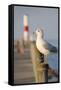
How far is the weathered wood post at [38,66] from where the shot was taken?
171 centimetres

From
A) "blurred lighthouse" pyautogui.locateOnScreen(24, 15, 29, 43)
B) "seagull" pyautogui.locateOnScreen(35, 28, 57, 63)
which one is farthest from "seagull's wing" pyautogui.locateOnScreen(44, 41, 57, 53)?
"blurred lighthouse" pyautogui.locateOnScreen(24, 15, 29, 43)

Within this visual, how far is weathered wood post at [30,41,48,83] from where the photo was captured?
1.71 metres

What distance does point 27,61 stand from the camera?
1.68m

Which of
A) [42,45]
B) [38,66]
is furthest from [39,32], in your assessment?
[38,66]

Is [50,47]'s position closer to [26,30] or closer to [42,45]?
[42,45]

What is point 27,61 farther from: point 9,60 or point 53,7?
point 53,7

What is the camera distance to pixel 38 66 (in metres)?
1.71

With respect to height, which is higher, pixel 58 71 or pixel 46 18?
pixel 46 18

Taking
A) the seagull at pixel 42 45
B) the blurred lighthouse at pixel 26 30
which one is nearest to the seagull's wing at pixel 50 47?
the seagull at pixel 42 45

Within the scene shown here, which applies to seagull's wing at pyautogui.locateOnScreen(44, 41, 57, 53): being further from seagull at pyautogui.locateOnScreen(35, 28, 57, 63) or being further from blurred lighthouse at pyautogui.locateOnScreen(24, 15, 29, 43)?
blurred lighthouse at pyautogui.locateOnScreen(24, 15, 29, 43)

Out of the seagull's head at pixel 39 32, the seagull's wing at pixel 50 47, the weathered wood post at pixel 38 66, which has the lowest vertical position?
the weathered wood post at pixel 38 66

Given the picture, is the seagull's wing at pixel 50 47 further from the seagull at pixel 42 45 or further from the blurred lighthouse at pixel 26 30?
the blurred lighthouse at pixel 26 30
